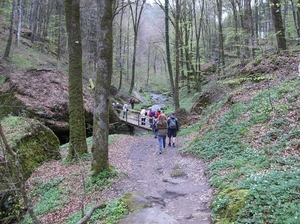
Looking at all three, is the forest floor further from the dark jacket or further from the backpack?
the backpack

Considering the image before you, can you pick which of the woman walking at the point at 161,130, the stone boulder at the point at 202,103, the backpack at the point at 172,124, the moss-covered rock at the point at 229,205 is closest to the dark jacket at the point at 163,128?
the woman walking at the point at 161,130

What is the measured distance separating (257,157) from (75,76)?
7301mm

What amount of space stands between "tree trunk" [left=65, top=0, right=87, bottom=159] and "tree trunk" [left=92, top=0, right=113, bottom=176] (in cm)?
242

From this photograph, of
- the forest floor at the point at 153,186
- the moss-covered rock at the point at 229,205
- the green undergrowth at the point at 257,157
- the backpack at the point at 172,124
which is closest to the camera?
the green undergrowth at the point at 257,157

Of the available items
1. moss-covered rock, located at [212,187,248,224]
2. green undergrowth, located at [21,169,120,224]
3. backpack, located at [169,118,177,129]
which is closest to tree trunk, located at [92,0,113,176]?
green undergrowth, located at [21,169,120,224]

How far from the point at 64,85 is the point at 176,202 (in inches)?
535

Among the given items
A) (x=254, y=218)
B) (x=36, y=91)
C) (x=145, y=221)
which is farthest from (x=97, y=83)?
(x=36, y=91)

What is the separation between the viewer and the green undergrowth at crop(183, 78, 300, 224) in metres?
4.31

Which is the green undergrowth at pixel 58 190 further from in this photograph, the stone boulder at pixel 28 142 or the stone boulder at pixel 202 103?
the stone boulder at pixel 202 103

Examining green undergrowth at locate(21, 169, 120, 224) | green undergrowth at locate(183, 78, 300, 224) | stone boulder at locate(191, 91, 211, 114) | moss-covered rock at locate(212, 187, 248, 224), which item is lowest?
green undergrowth at locate(21, 169, 120, 224)

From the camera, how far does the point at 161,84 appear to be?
5634cm

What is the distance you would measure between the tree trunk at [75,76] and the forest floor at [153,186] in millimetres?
1071

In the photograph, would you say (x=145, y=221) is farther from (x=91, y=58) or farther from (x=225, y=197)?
(x=91, y=58)

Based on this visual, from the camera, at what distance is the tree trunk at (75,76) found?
10.1 meters
